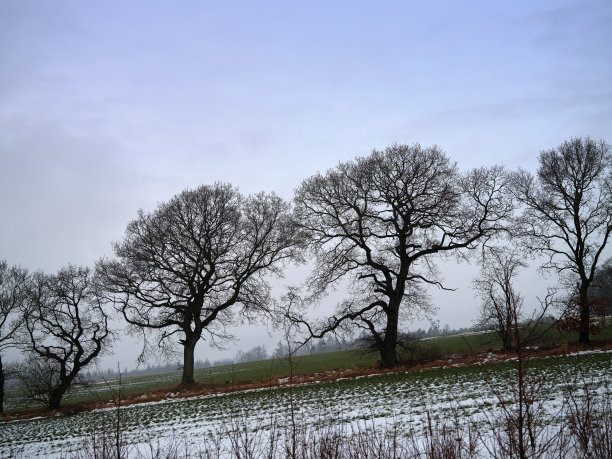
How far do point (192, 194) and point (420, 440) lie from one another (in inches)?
879

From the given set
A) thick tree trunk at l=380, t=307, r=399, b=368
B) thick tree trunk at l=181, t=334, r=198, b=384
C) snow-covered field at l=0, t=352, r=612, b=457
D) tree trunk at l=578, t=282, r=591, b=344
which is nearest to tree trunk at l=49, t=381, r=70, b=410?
thick tree trunk at l=181, t=334, r=198, b=384

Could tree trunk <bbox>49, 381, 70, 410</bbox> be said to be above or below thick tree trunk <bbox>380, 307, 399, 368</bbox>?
below

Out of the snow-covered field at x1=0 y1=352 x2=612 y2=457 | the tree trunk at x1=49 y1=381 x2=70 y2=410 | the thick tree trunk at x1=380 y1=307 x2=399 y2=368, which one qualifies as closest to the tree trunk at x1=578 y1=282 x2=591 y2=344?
the snow-covered field at x1=0 y1=352 x2=612 y2=457

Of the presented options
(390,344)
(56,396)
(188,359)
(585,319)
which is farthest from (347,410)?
(56,396)

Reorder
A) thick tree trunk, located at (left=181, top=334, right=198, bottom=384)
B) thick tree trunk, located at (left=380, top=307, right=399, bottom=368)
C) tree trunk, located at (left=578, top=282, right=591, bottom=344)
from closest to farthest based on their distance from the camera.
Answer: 1. tree trunk, located at (left=578, top=282, right=591, bottom=344)
2. thick tree trunk, located at (left=380, top=307, right=399, bottom=368)
3. thick tree trunk, located at (left=181, top=334, right=198, bottom=384)

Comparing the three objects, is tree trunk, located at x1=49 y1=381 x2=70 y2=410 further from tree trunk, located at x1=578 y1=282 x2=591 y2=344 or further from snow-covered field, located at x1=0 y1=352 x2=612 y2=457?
tree trunk, located at x1=578 y1=282 x2=591 y2=344

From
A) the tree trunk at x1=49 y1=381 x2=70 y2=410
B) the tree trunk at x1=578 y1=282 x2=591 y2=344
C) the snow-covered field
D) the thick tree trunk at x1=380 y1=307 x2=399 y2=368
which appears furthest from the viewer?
the tree trunk at x1=49 y1=381 x2=70 y2=410

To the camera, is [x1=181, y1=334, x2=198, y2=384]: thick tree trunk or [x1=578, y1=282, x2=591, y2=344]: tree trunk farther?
[x1=181, y1=334, x2=198, y2=384]: thick tree trunk

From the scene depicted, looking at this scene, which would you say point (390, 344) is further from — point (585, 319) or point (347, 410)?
point (347, 410)

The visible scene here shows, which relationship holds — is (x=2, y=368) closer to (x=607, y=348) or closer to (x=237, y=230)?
(x=237, y=230)

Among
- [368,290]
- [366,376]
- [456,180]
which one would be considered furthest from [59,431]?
[456,180]

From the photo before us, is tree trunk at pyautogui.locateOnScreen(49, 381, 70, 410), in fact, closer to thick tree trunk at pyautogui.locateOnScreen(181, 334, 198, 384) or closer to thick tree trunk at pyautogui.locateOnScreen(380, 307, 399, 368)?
thick tree trunk at pyautogui.locateOnScreen(181, 334, 198, 384)

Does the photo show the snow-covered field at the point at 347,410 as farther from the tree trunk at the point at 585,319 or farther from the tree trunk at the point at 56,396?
the tree trunk at the point at 56,396

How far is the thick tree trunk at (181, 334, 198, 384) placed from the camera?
2525 centimetres
